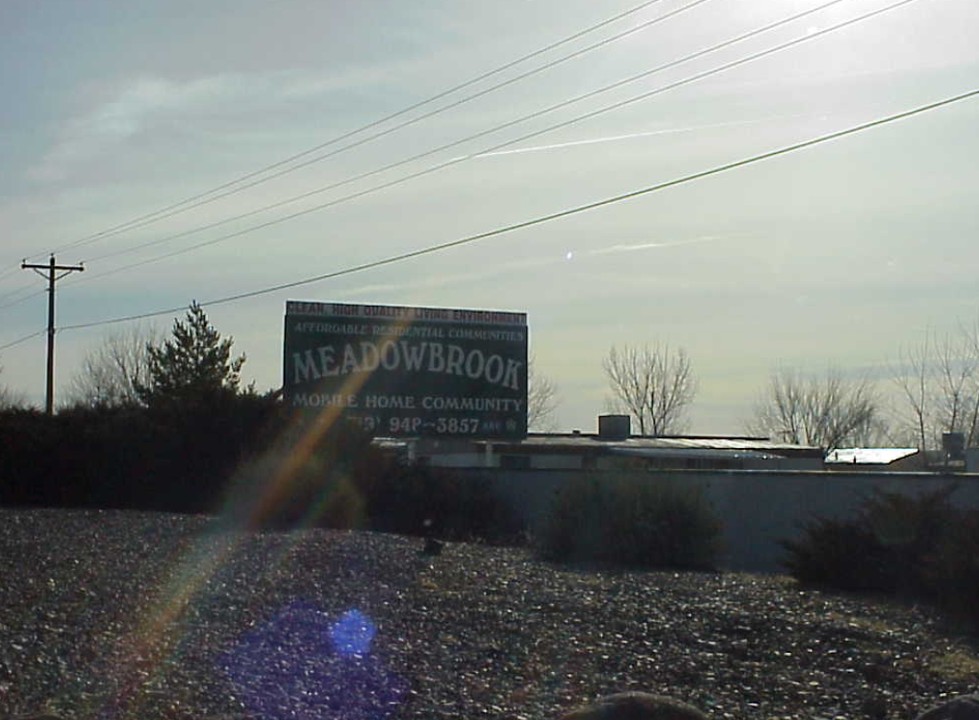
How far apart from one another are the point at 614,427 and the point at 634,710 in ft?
169

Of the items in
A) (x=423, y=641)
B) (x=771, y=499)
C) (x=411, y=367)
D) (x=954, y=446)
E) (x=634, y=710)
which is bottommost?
(x=423, y=641)

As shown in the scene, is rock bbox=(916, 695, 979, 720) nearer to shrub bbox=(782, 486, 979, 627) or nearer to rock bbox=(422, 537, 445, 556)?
shrub bbox=(782, 486, 979, 627)

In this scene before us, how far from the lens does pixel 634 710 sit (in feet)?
29.7

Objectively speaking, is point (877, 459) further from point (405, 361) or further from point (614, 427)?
point (405, 361)

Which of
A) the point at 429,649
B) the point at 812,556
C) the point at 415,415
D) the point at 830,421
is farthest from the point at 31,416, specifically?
the point at 830,421

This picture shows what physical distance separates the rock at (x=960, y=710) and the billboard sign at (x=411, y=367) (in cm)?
3179

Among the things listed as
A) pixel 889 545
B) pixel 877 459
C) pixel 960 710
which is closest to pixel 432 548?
Answer: pixel 889 545

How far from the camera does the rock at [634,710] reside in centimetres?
902

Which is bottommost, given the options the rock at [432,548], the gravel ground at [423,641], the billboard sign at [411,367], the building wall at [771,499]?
the gravel ground at [423,641]

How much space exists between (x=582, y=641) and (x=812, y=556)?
7026mm

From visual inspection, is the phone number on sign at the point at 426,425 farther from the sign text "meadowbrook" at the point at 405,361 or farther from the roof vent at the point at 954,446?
the roof vent at the point at 954,446

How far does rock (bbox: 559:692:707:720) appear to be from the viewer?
902cm

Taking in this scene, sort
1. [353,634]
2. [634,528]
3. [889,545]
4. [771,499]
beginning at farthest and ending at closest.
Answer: [771,499] < [634,528] < [889,545] < [353,634]

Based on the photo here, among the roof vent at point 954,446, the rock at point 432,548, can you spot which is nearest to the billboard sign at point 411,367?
the rock at point 432,548
